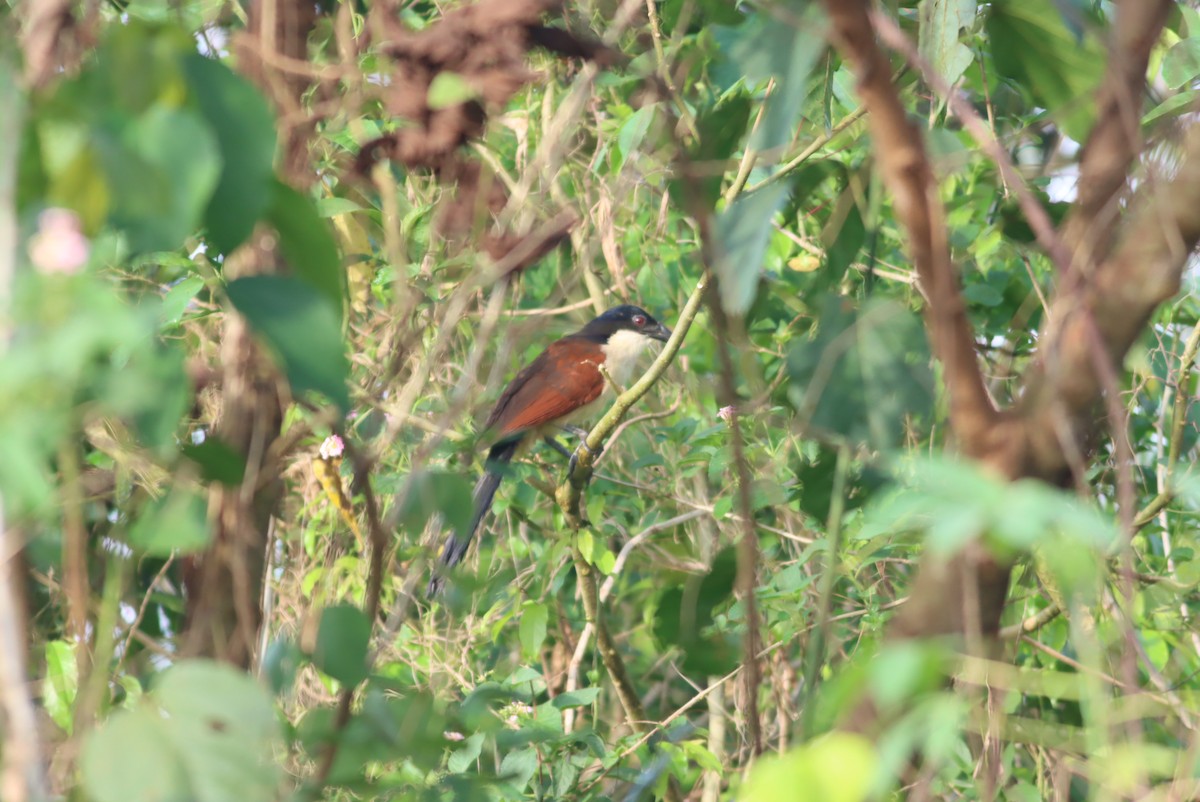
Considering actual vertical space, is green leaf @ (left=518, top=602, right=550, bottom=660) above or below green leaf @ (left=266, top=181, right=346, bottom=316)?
below

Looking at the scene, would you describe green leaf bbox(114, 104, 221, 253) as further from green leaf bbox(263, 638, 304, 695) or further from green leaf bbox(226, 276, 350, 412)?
green leaf bbox(263, 638, 304, 695)

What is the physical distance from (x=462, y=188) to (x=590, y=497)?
2.61m

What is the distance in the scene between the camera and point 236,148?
0.95 metres

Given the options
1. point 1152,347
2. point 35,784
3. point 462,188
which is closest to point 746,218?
point 462,188

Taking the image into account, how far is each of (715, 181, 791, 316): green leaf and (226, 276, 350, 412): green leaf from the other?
32cm

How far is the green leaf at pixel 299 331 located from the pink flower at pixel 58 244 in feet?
0.42

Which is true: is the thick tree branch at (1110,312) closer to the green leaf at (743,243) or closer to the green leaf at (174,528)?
the green leaf at (743,243)

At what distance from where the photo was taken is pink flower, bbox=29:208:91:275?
833 mm

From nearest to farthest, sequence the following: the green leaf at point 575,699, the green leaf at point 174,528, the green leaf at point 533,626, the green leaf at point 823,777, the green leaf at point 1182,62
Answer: the green leaf at point 823,777, the green leaf at point 174,528, the green leaf at point 1182,62, the green leaf at point 575,699, the green leaf at point 533,626

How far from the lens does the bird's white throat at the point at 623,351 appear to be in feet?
18.9

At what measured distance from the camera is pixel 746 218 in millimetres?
1133

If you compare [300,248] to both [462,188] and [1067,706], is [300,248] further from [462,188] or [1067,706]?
[1067,706]

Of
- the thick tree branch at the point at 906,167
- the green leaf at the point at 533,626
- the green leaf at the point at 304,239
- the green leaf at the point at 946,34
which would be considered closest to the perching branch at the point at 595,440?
the green leaf at the point at 533,626

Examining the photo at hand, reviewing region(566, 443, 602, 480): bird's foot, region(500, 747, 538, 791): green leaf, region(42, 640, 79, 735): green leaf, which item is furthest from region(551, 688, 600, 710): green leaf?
region(566, 443, 602, 480): bird's foot
